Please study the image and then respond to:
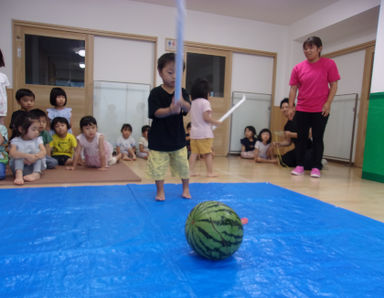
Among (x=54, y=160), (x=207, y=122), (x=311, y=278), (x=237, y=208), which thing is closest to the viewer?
(x=311, y=278)

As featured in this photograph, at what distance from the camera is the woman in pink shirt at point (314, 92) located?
3480 mm

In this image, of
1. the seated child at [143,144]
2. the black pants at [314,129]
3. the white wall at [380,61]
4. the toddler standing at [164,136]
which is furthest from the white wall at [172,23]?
Result: the toddler standing at [164,136]

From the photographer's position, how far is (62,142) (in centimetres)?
380

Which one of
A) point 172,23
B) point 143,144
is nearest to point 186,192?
point 143,144

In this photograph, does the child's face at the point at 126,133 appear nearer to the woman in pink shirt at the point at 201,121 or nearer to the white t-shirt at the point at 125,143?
the white t-shirt at the point at 125,143

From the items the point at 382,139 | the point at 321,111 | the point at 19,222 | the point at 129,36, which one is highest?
the point at 129,36

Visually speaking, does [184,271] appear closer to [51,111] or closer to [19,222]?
[19,222]

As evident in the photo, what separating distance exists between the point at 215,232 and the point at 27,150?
7.59 ft

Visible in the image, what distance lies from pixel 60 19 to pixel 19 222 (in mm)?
4255

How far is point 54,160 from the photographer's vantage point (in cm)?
344

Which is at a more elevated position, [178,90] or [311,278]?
[178,90]

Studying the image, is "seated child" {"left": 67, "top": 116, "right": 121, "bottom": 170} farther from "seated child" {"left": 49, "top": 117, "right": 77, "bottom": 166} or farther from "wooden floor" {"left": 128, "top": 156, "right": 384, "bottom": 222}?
"wooden floor" {"left": 128, "top": 156, "right": 384, "bottom": 222}

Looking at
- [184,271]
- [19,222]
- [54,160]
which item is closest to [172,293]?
[184,271]

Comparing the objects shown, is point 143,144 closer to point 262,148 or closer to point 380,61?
point 262,148
